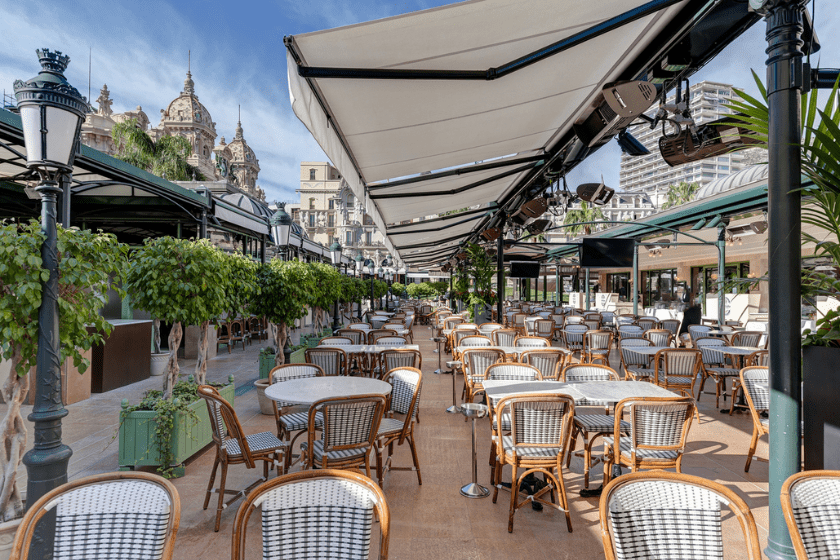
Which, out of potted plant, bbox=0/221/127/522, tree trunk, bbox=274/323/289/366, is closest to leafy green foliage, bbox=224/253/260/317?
tree trunk, bbox=274/323/289/366

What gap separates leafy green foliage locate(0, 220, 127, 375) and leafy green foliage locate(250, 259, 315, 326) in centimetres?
302

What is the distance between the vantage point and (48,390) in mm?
2393

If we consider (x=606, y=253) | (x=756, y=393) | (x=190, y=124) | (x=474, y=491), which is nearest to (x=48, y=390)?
(x=474, y=491)

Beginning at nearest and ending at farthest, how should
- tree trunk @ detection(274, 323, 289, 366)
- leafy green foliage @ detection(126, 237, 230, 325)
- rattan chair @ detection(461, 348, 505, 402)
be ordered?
leafy green foliage @ detection(126, 237, 230, 325)
rattan chair @ detection(461, 348, 505, 402)
tree trunk @ detection(274, 323, 289, 366)

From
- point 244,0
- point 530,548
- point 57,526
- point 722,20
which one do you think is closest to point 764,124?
point 722,20

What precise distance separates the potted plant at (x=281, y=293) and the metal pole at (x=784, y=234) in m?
5.14

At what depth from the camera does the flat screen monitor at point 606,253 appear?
Result: 10.7 metres

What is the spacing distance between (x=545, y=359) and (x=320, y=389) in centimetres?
289

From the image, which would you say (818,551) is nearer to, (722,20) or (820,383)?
(820,383)

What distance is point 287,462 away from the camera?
3424 mm

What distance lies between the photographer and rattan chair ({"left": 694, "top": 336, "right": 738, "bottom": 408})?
6.18 metres

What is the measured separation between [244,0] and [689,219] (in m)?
10.8

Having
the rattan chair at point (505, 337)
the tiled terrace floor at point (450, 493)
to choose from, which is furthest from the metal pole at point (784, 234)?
the rattan chair at point (505, 337)

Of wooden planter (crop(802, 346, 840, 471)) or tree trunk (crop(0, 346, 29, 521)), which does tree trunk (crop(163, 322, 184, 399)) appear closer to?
tree trunk (crop(0, 346, 29, 521))
